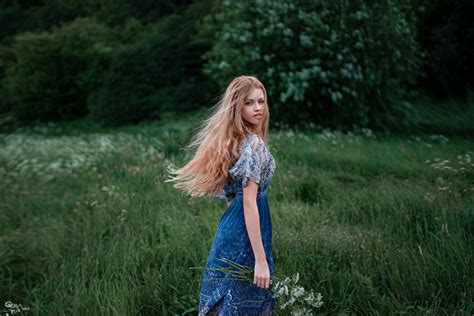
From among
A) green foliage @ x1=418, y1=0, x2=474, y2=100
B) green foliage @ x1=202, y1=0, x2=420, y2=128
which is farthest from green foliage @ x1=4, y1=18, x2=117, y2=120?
green foliage @ x1=418, y1=0, x2=474, y2=100

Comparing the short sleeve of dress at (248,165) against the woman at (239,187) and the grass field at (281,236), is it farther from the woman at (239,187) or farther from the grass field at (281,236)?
the grass field at (281,236)

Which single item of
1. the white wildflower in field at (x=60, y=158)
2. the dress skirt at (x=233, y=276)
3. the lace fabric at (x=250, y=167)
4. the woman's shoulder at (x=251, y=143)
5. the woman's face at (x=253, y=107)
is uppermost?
the woman's face at (x=253, y=107)

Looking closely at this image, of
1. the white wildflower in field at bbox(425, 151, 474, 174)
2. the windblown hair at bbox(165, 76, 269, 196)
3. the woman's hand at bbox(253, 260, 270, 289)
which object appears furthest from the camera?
the white wildflower in field at bbox(425, 151, 474, 174)

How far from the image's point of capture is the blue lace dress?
2.41 metres

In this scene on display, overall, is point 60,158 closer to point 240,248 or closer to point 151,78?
point 240,248

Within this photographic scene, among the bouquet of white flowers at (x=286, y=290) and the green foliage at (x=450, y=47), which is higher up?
the green foliage at (x=450, y=47)

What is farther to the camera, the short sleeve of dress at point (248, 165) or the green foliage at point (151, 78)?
the green foliage at point (151, 78)

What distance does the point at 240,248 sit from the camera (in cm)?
245

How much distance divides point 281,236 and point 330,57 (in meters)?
7.39

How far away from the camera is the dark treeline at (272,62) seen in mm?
10375

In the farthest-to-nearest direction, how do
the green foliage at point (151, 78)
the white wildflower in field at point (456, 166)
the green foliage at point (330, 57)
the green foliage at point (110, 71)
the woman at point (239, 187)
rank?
the green foliage at point (110, 71) < the green foliage at point (151, 78) < the green foliage at point (330, 57) < the white wildflower in field at point (456, 166) < the woman at point (239, 187)

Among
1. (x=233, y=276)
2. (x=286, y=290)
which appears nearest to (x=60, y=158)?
(x=233, y=276)

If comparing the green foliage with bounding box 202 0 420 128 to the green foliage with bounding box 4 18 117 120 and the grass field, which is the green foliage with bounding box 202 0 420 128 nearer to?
the grass field

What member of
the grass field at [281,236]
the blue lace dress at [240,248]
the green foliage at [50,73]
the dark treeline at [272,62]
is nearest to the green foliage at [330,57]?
the dark treeline at [272,62]
